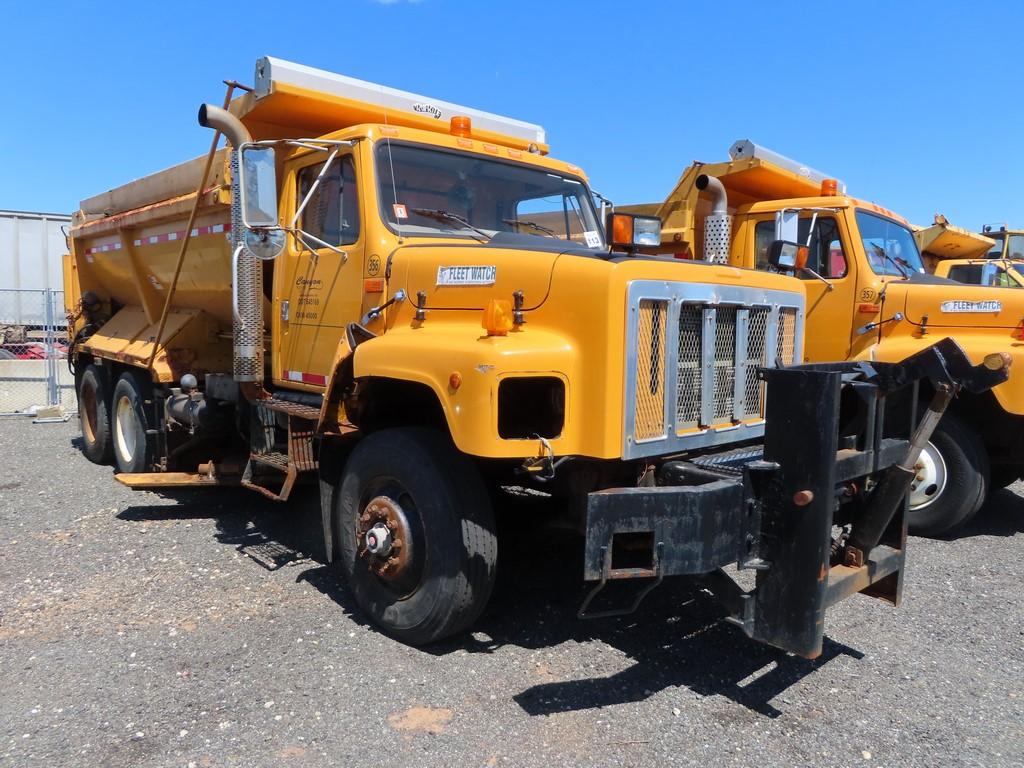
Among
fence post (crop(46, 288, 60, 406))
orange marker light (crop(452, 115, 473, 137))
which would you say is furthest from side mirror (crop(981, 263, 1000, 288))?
fence post (crop(46, 288, 60, 406))

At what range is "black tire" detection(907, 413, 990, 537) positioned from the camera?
5.66 metres

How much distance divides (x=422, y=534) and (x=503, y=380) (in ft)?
3.00

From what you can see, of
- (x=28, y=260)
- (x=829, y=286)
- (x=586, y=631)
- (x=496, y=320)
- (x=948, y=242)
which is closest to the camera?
(x=496, y=320)

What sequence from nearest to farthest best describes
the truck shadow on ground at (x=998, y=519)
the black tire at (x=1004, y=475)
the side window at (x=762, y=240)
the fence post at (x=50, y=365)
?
the truck shadow on ground at (x=998, y=519), the black tire at (x=1004, y=475), the side window at (x=762, y=240), the fence post at (x=50, y=365)

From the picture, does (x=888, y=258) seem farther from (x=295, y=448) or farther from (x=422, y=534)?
(x=295, y=448)

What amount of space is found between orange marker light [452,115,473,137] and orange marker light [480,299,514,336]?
2.08 m

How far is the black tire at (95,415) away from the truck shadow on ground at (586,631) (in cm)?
299

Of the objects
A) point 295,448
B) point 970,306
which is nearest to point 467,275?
point 295,448

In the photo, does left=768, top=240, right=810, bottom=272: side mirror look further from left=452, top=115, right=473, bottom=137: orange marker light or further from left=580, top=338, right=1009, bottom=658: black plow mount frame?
left=452, top=115, right=473, bottom=137: orange marker light

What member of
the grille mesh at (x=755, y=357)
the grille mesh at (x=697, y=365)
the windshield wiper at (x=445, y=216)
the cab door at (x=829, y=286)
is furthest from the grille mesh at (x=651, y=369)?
the cab door at (x=829, y=286)

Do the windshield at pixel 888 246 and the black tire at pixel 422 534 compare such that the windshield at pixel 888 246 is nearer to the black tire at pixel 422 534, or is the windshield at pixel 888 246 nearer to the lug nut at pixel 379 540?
the black tire at pixel 422 534

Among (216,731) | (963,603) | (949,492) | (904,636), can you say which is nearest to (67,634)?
(216,731)

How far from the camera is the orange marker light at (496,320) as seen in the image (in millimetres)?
3314

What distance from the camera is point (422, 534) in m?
3.73
